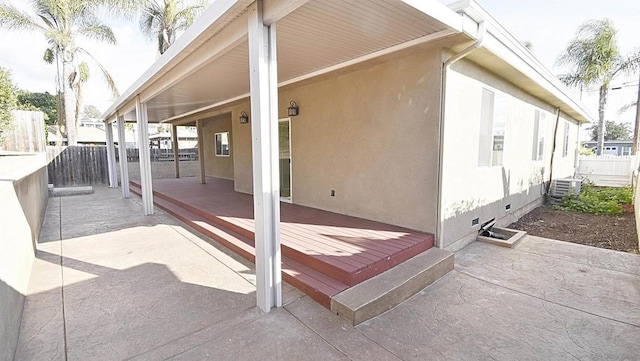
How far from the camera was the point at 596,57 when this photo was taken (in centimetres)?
1453

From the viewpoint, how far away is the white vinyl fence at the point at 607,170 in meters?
12.8

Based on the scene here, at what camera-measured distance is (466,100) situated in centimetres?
421

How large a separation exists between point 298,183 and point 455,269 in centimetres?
352

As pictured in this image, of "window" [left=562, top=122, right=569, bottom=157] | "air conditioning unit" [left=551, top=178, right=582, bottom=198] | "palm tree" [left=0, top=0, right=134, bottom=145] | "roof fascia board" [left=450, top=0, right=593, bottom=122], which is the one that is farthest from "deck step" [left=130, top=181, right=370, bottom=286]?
"palm tree" [left=0, top=0, right=134, bottom=145]

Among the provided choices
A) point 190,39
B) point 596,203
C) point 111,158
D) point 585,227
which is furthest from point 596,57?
point 111,158

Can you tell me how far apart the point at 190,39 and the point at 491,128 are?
4.79m

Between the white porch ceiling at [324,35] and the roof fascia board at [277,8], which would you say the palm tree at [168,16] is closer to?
the white porch ceiling at [324,35]

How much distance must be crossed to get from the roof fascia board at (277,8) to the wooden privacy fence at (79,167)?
1313cm

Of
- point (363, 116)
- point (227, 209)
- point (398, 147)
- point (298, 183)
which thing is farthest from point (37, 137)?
point (398, 147)

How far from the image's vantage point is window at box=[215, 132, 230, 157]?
11.7 m

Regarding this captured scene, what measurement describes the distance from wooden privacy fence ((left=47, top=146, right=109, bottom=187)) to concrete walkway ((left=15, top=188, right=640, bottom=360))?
9.75 meters

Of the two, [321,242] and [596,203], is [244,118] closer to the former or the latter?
[321,242]

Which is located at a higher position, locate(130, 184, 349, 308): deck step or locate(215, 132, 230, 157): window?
locate(215, 132, 230, 157): window

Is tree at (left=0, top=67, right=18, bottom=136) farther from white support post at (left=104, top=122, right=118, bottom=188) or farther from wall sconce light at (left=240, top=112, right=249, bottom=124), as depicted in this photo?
white support post at (left=104, top=122, right=118, bottom=188)
